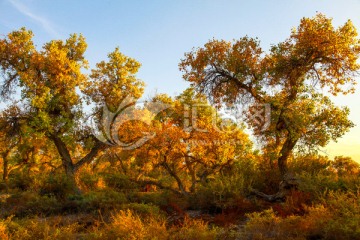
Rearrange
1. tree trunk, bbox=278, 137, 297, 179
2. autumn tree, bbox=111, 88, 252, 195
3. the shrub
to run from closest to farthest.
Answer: the shrub, tree trunk, bbox=278, 137, 297, 179, autumn tree, bbox=111, 88, 252, 195

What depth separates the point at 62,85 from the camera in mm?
24062

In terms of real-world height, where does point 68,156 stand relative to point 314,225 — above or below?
above

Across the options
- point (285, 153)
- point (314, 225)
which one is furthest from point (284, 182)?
point (314, 225)

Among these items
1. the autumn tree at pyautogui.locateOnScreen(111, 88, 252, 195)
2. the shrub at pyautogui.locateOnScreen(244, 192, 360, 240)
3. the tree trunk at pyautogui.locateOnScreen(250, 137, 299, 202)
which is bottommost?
the shrub at pyautogui.locateOnScreen(244, 192, 360, 240)

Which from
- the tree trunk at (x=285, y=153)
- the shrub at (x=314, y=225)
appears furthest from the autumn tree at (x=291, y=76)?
the shrub at (x=314, y=225)

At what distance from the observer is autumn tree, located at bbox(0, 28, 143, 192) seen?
2294 cm

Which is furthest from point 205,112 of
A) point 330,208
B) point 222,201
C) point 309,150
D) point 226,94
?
point 330,208

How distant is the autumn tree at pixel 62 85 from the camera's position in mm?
22938

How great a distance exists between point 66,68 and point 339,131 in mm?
18265
